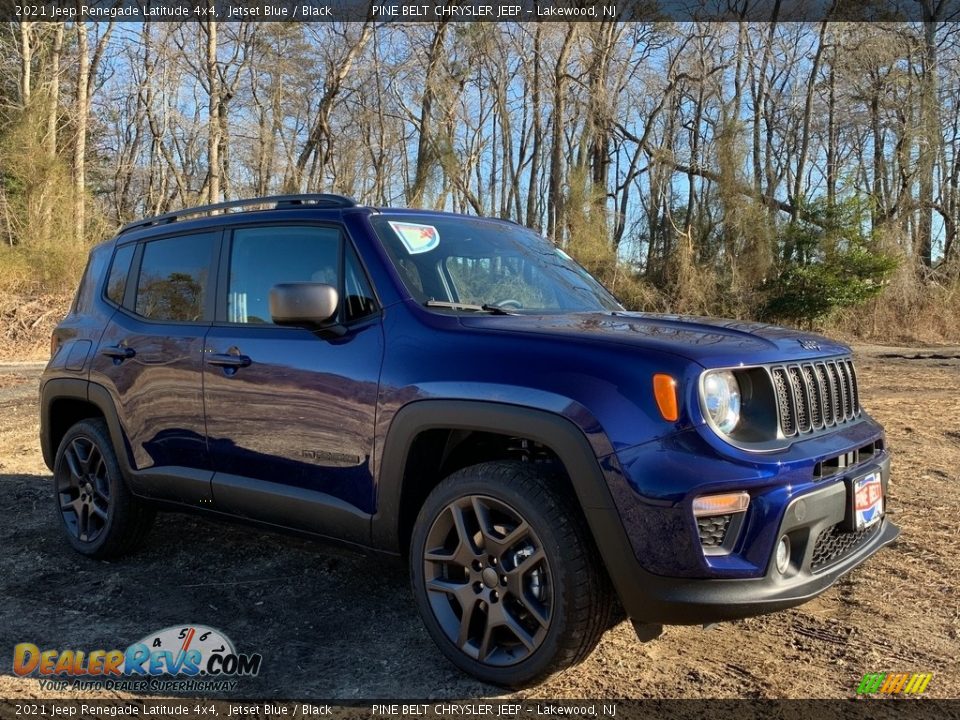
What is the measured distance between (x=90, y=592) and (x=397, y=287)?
7.48 ft

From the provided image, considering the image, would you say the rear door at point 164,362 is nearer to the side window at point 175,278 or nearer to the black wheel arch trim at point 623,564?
the side window at point 175,278

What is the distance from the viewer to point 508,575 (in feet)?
9.36

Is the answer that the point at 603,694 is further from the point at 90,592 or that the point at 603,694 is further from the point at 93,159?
the point at 93,159

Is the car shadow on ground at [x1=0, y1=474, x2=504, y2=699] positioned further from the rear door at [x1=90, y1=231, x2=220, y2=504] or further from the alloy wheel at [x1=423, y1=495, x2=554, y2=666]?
the rear door at [x1=90, y1=231, x2=220, y2=504]

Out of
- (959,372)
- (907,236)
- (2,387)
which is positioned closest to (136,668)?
(2,387)

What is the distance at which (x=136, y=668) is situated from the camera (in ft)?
10.4

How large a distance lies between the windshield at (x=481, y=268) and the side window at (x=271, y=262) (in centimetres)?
28

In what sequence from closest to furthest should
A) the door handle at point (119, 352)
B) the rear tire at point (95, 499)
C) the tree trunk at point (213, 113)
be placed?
the door handle at point (119, 352)
the rear tire at point (95, 499)
the tree trunk at point (213, 113)

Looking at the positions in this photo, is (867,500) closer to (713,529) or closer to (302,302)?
(713,529)

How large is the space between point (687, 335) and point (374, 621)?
74.8 inches

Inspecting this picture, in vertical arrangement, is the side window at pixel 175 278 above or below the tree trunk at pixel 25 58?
below

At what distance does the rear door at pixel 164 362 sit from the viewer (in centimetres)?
389

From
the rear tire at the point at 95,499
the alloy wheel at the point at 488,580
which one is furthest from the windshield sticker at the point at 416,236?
the rear tire at the point at 95,499

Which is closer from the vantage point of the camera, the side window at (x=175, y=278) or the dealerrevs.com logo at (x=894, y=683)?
the dealerrevs.com logo at (x=894, y=683)
